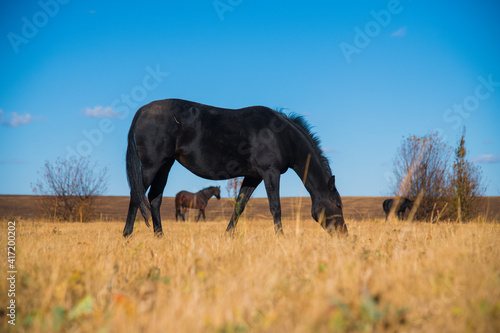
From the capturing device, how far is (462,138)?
14.2 m

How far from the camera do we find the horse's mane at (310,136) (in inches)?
251

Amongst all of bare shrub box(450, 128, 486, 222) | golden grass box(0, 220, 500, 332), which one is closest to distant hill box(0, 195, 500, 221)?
bare shrub box(450, 128, 486, 222)

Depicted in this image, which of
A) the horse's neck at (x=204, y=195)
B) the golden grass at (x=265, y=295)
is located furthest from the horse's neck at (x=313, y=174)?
the horse's neck at (x=204, y=195)

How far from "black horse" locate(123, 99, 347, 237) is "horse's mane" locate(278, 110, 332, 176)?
4cm

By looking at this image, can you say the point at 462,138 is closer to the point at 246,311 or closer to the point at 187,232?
the point at 187,232

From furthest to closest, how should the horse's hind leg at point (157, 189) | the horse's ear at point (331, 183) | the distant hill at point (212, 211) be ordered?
the distant hill at point (212, 211), the horse's hind leg at point (157, 189), the horse's ear at point (331, 183)

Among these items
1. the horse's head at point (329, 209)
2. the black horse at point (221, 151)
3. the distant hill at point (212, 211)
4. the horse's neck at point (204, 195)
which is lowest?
the distant hill at point (212, 211)

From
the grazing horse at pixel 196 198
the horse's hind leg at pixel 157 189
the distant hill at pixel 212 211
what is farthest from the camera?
the grazing horse at pixel 196 198

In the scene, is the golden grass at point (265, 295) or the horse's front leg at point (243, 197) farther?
the horse's front leg at point (243, 197)

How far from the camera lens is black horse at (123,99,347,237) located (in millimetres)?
6020

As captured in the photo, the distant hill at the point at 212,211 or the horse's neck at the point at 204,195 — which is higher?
the horse's neck at the point at 204,195

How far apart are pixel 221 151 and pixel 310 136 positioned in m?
1.69

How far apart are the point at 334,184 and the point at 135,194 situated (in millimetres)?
3328

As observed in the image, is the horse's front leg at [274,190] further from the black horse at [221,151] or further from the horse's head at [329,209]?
the horse's head at [329,209]
